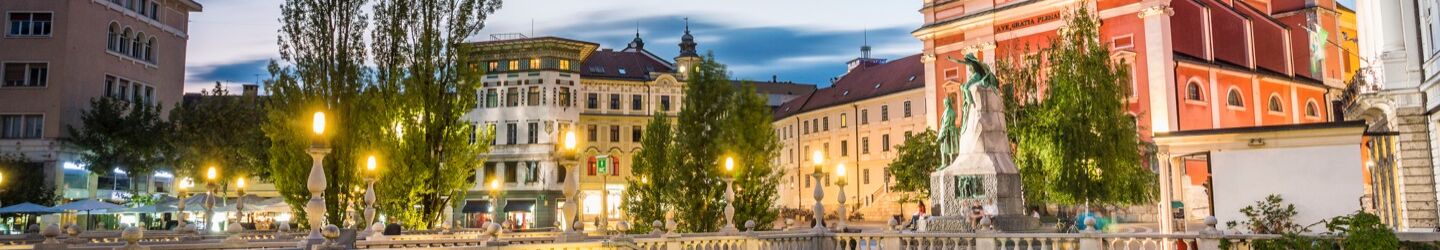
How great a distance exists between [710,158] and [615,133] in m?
31.5

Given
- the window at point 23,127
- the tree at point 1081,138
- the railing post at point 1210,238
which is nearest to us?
the railing post at point 1210,238

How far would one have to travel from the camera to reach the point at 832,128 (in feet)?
231

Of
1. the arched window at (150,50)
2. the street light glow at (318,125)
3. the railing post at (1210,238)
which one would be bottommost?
the railing post at (1210,238)

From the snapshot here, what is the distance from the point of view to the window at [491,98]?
58412 millimetres

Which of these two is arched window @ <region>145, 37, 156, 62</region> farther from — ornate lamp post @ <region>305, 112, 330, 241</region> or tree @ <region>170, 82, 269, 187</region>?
ornate lamp post @ <region>305, 112, 330, 241</region>

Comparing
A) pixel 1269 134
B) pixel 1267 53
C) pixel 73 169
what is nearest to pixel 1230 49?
pixel 1267 53

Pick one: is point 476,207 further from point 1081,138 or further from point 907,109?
point 1081,138

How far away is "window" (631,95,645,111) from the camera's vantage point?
202 ft

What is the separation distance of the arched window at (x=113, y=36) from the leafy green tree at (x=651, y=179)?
22.3 metres

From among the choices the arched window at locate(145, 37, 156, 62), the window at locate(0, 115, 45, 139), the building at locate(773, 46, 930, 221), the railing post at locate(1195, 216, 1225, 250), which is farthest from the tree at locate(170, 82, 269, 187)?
the railing post at locate(1195, 216, 1225, 250)

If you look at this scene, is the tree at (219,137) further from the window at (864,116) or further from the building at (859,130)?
the window at (864,116)

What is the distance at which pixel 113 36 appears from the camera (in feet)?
135

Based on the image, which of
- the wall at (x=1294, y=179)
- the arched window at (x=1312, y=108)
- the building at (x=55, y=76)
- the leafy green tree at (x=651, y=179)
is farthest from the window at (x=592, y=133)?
the wall at (x=1294, y=179)

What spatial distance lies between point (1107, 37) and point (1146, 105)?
2935 millimetres
